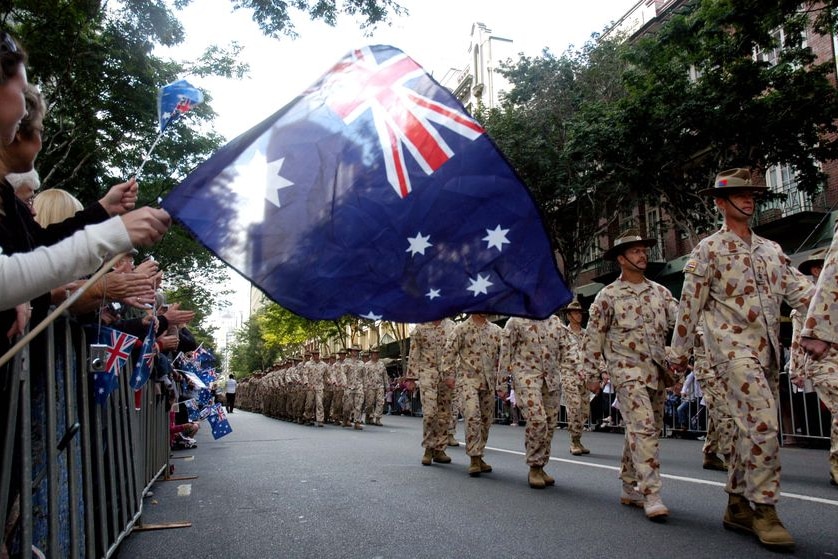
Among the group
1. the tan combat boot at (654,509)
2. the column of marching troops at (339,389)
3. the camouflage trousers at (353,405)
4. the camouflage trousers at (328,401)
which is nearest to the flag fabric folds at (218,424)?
the tan combat boot at (654,509)

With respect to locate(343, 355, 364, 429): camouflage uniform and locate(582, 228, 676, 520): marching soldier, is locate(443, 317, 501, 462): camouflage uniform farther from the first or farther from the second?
locate(343, 355, 364, 429): camouflage uniform

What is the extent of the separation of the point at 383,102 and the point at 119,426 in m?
2.62

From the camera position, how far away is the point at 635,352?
5.92 m

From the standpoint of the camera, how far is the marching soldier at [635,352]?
217 inches

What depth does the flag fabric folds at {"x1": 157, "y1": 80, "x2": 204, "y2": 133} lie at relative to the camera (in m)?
3.54

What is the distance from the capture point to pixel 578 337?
1116 cm

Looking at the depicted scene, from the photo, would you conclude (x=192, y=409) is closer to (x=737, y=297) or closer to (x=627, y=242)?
(x=627, y=242)

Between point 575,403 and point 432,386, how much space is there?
7.38 ft

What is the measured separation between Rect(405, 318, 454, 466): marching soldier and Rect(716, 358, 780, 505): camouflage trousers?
451cm

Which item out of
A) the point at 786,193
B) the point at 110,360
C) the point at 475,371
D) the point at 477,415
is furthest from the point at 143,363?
the point at 786,193

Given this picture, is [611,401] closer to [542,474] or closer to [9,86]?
[542,474]

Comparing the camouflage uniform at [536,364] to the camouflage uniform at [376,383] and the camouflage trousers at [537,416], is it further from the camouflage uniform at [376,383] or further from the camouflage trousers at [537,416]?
the camouflage uniform at [376,383]

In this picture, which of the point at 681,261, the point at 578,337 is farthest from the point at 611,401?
the point at 681,261

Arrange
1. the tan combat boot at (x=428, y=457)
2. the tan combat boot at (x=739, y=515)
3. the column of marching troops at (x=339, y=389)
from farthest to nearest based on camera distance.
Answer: the column of marching troops at (x=339, y=389), the tan combat boot at (x=428, y=457), the tan combat boot at (x=739, y=515)
